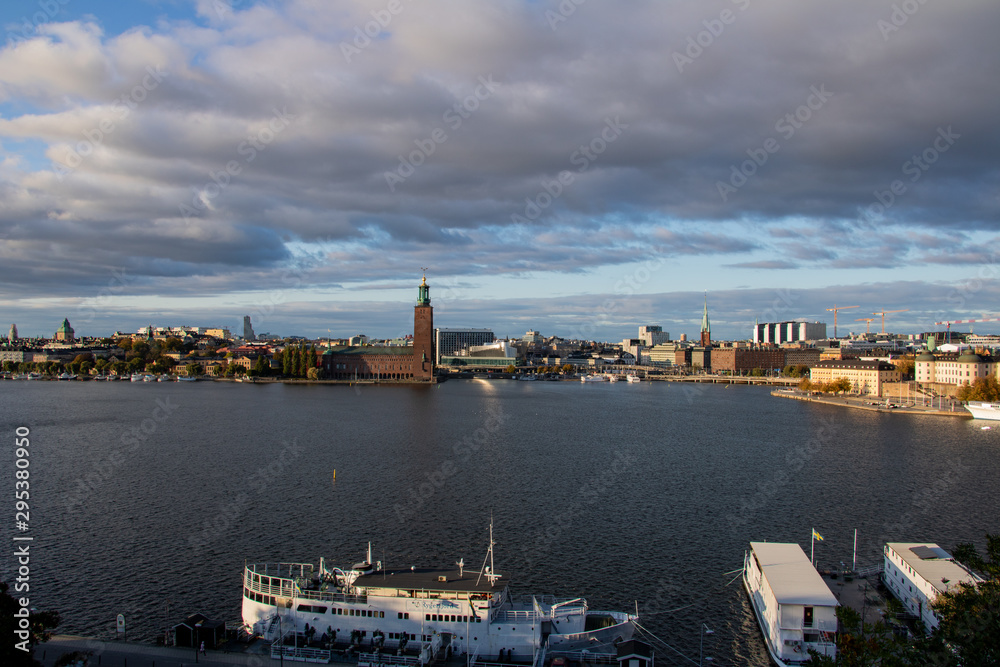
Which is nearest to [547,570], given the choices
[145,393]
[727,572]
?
[727,572]

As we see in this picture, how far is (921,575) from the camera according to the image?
14.9 m

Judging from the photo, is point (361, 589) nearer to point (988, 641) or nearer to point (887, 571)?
point (988, 641)

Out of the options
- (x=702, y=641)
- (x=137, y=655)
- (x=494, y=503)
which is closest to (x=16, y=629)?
(x=137, y=655)

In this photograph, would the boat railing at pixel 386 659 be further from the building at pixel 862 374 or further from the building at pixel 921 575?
the building at pixel 862 374

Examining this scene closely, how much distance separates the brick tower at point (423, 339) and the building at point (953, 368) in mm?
61513

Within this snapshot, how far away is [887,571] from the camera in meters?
16.7

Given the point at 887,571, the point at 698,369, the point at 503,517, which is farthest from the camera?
the point at 698,369

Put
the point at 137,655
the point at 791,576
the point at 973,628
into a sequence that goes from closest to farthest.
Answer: the point at 973,628, the point at 137,655, the point at 791,576

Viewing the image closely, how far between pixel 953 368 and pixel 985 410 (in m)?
22.6

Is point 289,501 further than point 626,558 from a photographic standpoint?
Yes

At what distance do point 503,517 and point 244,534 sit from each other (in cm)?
750

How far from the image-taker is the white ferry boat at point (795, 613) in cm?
1320

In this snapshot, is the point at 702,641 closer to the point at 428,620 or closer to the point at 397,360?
the point at 428,620

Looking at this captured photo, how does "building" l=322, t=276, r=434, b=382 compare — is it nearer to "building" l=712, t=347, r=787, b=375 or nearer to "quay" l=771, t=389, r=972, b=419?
"quay" l=771, t=389, r=972, b=419
